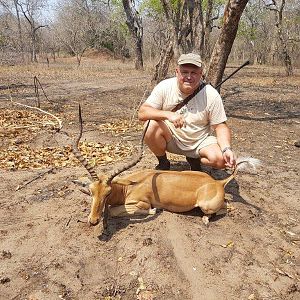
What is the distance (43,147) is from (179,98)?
139 inches

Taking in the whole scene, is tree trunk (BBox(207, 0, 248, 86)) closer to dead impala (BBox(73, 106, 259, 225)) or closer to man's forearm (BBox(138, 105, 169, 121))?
man's forearm (BBox(138, 105, 169, 121))

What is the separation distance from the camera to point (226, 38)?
30.1ft

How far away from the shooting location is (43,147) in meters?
7.78

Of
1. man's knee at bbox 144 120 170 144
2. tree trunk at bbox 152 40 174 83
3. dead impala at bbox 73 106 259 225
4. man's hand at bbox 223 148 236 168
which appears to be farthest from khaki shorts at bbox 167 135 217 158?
tree trunk at bbox 152 40 174 83

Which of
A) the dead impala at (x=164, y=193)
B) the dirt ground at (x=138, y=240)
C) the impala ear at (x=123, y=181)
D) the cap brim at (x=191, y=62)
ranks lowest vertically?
the dirt ground at (x=138, y=240)

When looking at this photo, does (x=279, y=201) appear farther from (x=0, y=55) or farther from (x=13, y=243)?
(x=0, y=55)

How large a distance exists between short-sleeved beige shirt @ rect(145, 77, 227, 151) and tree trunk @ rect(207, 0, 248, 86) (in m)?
4.14

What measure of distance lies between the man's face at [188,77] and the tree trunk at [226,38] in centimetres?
426

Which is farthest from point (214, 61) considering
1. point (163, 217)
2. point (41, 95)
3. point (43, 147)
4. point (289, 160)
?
point (41, 95)

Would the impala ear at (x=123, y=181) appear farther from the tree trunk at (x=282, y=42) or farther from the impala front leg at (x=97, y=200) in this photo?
the tree trunk at (x=282, y=42)

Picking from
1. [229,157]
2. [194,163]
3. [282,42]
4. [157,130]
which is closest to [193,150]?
[194,163]

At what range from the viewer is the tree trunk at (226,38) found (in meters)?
8.73

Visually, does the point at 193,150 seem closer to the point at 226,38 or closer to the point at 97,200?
the point at 97,200

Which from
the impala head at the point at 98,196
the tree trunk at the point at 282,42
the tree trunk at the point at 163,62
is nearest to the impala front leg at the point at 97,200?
the impala head at the point at 98,196
